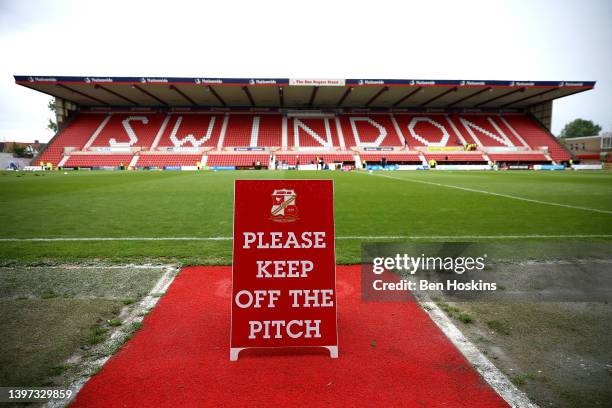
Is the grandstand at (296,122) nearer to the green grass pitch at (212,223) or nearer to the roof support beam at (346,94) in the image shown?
the roof support beam at (346,94)

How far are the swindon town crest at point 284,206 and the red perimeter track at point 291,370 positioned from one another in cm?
112

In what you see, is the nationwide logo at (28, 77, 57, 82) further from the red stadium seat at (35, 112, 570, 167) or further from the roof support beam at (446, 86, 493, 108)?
the roof support beam at (446, 86, 493, 108)

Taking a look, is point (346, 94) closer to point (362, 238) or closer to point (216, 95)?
point (216, 95)

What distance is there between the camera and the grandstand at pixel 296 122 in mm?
40219

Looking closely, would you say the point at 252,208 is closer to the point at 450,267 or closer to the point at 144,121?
the point at 450,267

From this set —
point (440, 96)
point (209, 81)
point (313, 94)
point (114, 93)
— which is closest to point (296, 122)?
point (313, 94)

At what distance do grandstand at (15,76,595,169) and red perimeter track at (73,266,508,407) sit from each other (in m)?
38.5

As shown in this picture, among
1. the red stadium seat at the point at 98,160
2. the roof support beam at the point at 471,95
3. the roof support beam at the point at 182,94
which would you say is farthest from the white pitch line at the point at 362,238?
the roof support beam at the point at 471,95

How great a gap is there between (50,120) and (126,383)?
8107 centimetres

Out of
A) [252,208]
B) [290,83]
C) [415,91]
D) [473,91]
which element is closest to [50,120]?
[290,83]

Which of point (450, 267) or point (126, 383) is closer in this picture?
point (126, 383)

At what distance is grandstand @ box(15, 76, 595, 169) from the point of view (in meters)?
40.2

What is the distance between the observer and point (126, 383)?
225cm

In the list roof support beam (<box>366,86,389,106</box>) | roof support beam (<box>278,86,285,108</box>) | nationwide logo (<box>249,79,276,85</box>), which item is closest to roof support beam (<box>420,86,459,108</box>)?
roof support beam (<box>366,86,389,106</box>)
